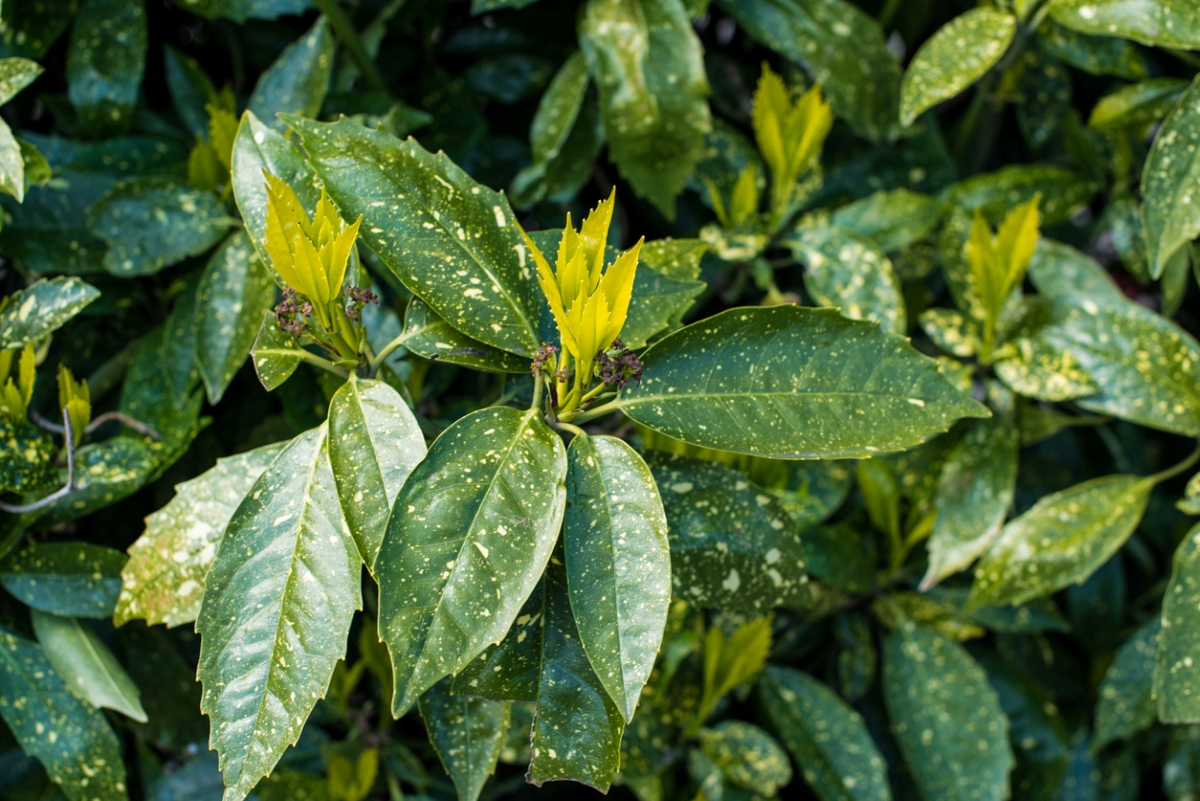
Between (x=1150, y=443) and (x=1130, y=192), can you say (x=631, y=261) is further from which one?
(x=1150, y=443)

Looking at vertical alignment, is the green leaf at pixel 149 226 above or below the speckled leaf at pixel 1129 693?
above

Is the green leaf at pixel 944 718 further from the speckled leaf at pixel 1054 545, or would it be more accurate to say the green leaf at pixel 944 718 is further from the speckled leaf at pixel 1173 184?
the speckled leaf at pixel 1173 184

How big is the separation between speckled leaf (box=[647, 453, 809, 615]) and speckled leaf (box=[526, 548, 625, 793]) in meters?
0.10

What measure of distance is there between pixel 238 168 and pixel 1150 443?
4.07ft

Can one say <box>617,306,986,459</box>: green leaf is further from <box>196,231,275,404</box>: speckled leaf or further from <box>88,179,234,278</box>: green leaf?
<box>88,179,234,278</box>: green leaf

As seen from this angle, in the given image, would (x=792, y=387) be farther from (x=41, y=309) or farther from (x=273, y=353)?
(x=41, y=309)

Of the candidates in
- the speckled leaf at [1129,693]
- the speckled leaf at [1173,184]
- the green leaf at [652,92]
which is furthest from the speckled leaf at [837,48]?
the speckled leaf at [1129,693]

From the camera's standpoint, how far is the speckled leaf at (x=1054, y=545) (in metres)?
0.89

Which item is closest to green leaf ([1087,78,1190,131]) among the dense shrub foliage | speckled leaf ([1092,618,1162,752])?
the dense shrub foliage

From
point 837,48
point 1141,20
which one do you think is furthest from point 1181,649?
point 837,48

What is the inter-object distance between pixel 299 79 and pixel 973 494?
776mm

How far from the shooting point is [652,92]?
0.88m

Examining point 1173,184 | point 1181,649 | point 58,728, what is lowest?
point 58,728

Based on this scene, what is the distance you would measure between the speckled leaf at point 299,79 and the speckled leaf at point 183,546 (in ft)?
1.24
